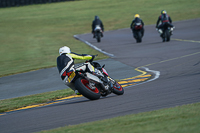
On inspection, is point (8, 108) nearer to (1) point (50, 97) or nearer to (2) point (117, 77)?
(1) point (50, 97)

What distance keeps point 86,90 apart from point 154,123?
350 cm

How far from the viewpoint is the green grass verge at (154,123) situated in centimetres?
491

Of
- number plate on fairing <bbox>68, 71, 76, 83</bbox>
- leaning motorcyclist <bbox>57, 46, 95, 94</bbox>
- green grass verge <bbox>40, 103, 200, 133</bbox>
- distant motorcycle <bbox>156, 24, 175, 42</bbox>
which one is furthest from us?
Result: distant motorcycle <bbox>156, 24, 175, 42</bbox>

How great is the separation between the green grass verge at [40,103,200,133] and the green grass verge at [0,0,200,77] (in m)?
12.7

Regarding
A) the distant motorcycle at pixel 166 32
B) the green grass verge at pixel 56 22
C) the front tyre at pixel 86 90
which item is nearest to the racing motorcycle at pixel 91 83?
the front tyre at pixel 86 90

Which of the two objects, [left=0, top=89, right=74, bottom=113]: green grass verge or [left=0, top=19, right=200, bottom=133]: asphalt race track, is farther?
[left=0, top=89, right=74, bottom=113]: green grass verge

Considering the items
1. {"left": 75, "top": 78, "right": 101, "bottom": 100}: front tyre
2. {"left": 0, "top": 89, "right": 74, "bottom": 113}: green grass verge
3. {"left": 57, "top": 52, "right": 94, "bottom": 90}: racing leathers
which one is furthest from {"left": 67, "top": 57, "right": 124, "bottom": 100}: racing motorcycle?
{"left": 0, "top": 89, "right": 74, "bottom": 113}: green grass verge

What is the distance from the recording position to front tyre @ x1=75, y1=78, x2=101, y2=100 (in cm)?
864

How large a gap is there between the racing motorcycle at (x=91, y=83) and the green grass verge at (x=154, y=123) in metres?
2.57

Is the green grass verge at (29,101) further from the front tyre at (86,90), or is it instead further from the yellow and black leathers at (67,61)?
the front tyre at (86,90)

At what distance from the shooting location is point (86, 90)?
28.6 ft

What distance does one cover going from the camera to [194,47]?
18812mm

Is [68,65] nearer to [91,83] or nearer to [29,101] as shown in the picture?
[91,83]

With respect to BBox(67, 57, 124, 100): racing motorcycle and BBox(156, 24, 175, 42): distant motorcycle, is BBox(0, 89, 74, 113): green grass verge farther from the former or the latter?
BBox(156, 24, 175, 42): distant motorcycle
